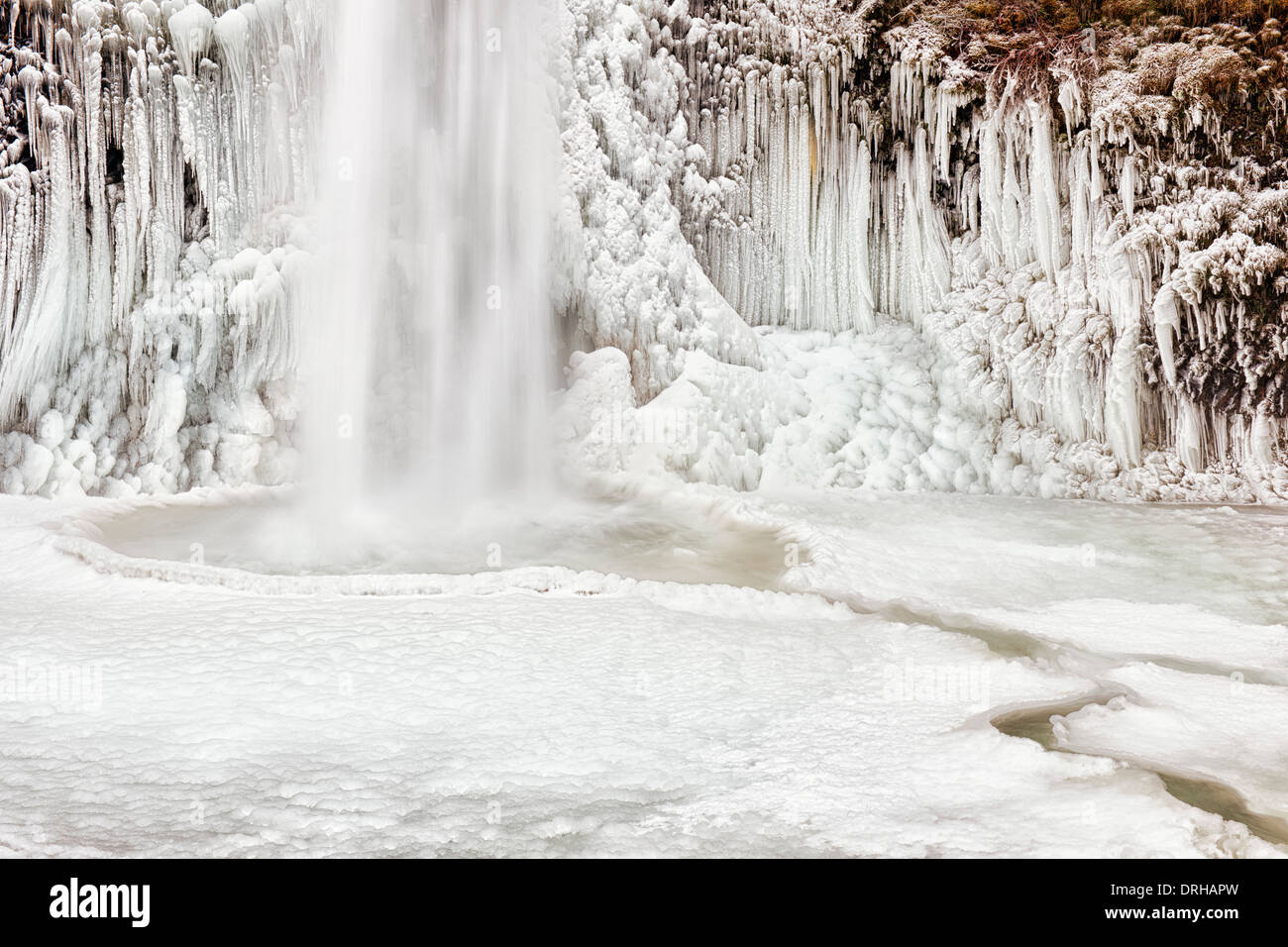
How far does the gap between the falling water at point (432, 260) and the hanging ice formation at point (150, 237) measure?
1.54 ft

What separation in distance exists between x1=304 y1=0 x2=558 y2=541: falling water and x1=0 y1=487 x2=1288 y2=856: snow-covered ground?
329 centimetres

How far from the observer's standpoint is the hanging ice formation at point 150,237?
8.11 meters

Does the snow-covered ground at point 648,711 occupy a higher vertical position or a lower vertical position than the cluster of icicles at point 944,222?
lower

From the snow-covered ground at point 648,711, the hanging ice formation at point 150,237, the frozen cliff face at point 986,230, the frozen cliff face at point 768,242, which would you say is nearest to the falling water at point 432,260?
the frozen cliff face at point 768,242

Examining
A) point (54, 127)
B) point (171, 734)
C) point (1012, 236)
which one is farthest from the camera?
point (1012, 236)

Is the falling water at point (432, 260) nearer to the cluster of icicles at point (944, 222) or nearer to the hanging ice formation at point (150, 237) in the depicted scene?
the hanging ice formation at point (150, 237)

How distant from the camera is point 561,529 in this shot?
7086 mm

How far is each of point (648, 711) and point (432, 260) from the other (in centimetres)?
635

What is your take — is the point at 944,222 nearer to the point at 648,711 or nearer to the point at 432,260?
the point at 432,260

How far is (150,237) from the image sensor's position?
851 cm

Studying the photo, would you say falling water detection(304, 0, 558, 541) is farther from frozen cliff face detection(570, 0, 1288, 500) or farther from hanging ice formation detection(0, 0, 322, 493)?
frozen cliff face detection(570, 0, 1288, 500)

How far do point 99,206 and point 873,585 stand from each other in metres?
7.20

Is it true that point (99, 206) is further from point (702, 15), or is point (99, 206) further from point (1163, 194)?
point (1163, 194)
